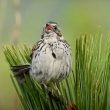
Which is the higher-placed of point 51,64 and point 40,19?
point 51,64

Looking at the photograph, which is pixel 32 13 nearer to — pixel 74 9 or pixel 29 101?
pixel 74 9

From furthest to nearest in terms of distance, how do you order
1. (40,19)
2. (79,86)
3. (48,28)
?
(40,19), (48,28), (79,86)

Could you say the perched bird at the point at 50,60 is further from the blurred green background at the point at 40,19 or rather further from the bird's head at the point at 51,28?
the blurred green background at the point at 40,19

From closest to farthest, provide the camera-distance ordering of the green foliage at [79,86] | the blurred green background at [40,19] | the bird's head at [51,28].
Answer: the green foliage at [79,86], the bird's head at [51,28], the blurred green background at [40,19]

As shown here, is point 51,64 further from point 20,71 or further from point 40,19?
point 40,19

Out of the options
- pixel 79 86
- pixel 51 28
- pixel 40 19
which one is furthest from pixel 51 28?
pixel 40 19

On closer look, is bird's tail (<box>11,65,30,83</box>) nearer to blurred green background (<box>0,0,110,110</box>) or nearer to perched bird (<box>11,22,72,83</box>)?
perched bird (<box>11,22,72,83</box>)

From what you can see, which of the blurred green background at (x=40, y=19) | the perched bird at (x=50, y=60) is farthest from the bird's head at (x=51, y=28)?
the blurred green background at (x=40, y=19)
